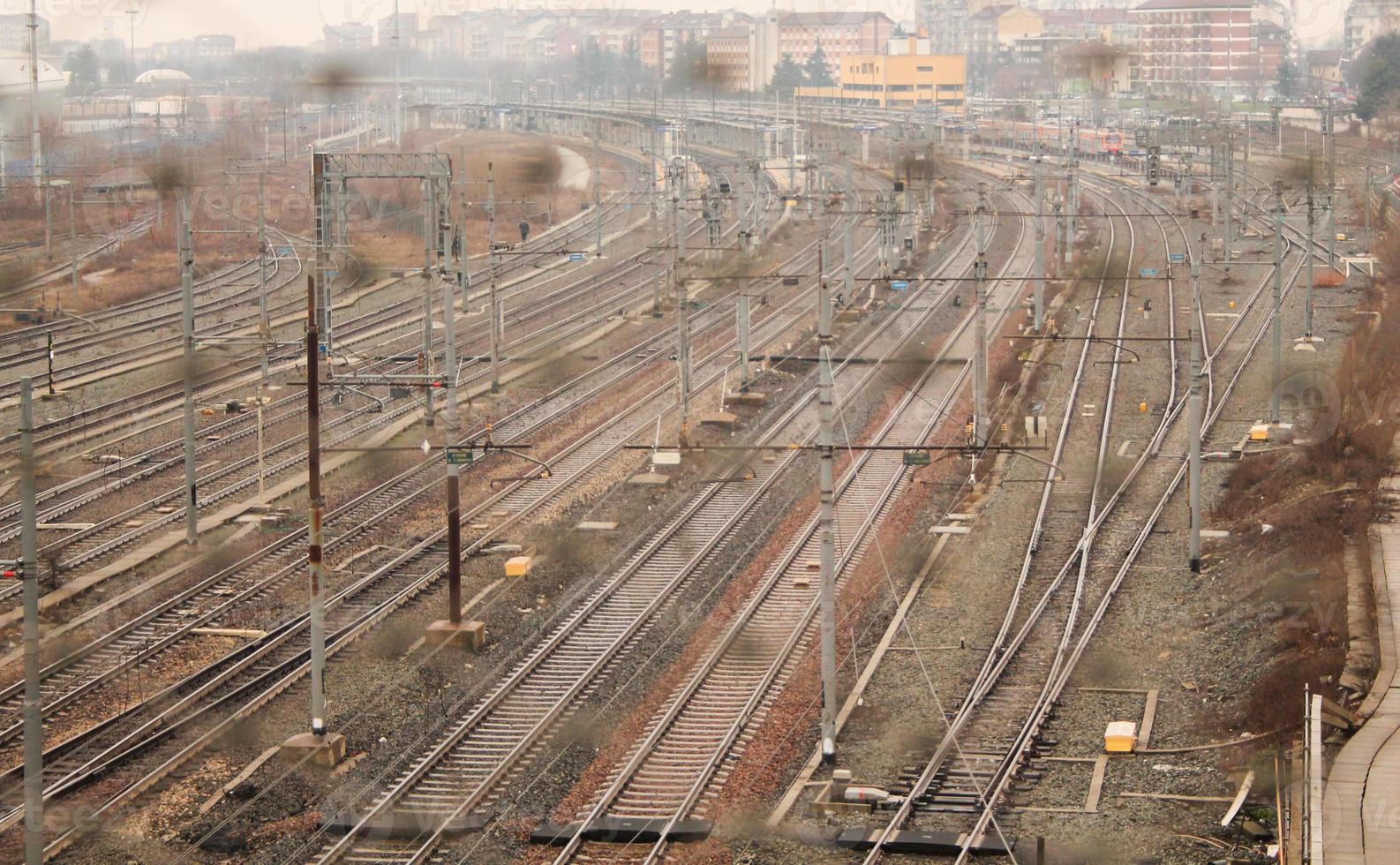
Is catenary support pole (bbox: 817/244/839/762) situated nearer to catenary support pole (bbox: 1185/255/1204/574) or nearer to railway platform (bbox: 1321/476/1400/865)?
railway platform (bbox: 1321/476/1400/865)

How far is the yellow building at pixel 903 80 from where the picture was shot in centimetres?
7656

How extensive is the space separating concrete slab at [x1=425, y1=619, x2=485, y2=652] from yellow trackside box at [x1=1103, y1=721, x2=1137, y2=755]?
15.4 feet

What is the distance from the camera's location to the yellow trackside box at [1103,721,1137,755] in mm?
11414

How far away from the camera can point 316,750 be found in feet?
36.7

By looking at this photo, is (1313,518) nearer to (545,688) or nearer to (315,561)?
(545,688)

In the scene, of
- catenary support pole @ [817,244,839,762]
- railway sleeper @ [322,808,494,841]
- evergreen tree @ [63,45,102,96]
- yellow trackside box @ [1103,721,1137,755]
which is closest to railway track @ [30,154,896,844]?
railway sleeper @ [322,808,494,841]

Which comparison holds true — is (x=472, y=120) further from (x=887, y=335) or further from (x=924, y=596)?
→ (x=924, y=596)

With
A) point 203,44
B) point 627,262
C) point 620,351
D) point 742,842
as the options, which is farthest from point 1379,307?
point 203,44

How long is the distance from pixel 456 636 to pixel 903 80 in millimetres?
67529

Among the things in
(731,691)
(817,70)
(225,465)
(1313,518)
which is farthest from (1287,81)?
(731,691)

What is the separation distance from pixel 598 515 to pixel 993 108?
207 feet

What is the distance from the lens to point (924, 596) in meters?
14.8

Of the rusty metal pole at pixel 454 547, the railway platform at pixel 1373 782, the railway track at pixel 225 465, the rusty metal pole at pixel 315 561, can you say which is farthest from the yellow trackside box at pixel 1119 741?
the railway track at pixel 225 465

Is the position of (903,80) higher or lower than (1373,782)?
higher
